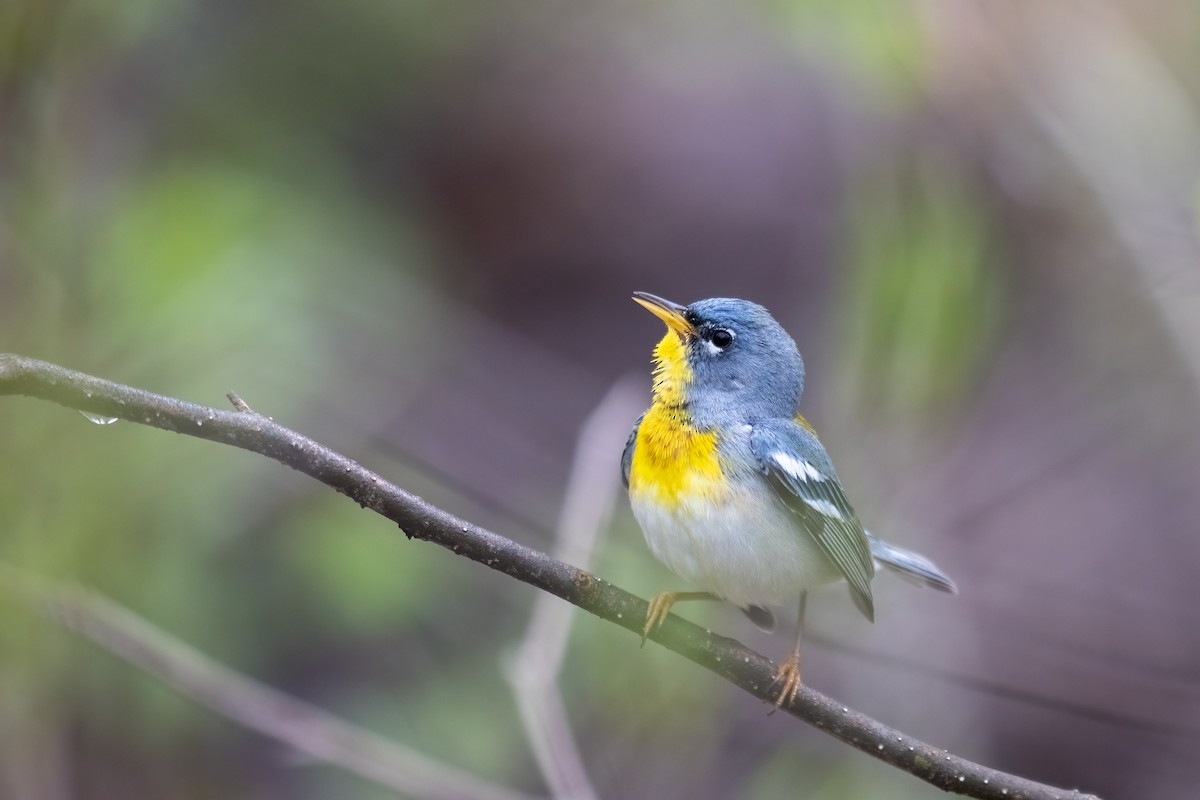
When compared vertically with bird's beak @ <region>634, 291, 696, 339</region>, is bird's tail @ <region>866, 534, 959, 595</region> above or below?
below

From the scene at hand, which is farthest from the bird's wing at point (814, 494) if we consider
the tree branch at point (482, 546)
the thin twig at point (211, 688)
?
the thin twig at point (211, 688)

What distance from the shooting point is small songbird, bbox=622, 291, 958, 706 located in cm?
268

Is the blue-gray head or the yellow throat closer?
the yellow throat

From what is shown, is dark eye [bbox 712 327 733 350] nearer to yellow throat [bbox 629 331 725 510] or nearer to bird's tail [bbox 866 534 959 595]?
yellow throat [bbox 629 331 725 510]

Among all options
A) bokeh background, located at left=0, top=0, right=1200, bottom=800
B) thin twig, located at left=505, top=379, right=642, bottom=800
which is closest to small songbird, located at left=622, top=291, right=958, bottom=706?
thin twig, located at left=505, top=379, right=642, bottom=800

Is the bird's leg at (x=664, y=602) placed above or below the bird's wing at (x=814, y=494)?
below

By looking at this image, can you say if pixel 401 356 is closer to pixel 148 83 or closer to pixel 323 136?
pixel 323 136

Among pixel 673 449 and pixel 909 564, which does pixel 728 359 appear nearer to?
pixel 673 449

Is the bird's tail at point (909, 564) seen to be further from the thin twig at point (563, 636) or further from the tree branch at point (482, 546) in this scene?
the tree branch at point (482, 546)

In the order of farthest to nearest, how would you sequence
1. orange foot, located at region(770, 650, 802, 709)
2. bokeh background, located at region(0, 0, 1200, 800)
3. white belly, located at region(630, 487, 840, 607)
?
bokeh background, located at region(0, 0, 1200, 800)
white belly, located at region(630, 487, 840, 607)
orange foot, located at region(770, 650, 802, 709)

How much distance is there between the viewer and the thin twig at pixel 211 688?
2.93 m

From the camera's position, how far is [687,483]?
2691 millimetres

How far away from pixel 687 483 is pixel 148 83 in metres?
2.97

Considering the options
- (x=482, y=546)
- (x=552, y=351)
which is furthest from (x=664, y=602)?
(x=552, y=351)
